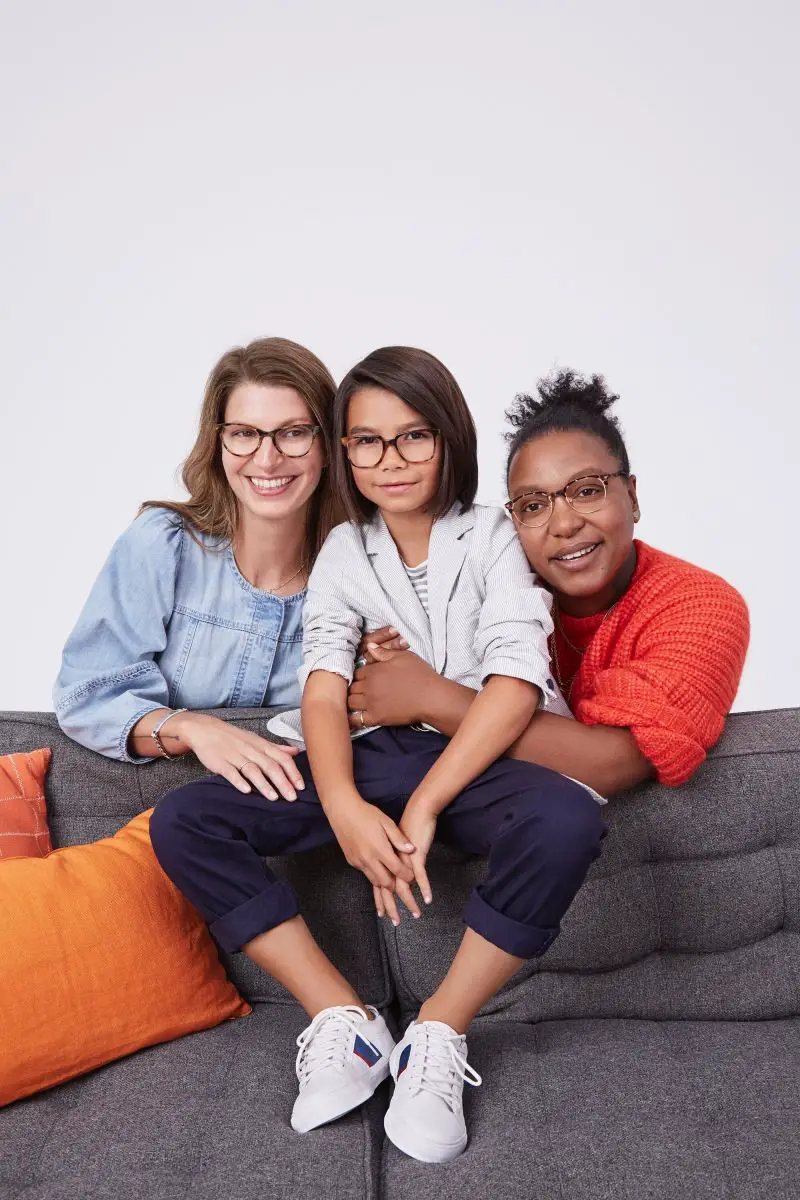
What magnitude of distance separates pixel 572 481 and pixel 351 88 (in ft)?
6.63

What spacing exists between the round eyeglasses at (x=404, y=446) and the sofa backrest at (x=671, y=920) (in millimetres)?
644

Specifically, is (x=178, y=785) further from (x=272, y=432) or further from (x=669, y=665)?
(x=669, y=665)

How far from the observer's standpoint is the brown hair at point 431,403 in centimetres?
182

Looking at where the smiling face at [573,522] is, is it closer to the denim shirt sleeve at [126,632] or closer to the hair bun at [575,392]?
the hair bun at [575,392]

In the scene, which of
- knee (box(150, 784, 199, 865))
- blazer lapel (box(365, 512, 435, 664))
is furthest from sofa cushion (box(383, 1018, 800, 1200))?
blazer lapel (box(365, 512, 435, 664))

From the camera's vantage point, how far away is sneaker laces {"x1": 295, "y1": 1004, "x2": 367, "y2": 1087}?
1479mm

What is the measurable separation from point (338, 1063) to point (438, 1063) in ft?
0.44

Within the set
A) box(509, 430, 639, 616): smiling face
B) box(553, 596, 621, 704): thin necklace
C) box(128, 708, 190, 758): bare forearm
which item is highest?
box(509, 430, 639, 616): smiling face

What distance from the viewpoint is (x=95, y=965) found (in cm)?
158

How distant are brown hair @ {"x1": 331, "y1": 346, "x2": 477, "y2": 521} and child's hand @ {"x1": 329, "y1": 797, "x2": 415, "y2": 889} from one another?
56cm

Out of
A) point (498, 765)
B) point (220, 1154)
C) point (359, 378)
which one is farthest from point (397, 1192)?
point (359, 378)

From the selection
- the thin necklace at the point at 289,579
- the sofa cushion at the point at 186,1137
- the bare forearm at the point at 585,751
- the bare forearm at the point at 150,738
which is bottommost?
the sofa cushion at the point at 186,1137

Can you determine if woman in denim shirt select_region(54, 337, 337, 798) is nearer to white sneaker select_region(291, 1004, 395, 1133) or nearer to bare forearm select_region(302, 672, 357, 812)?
bare forearm select_region(302, 672, 357, 812)

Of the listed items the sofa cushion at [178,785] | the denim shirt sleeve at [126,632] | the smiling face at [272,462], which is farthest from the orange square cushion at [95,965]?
the smiling face at [272,462]
